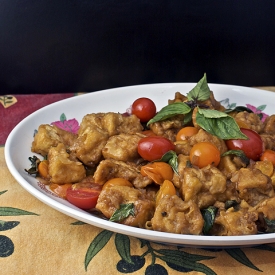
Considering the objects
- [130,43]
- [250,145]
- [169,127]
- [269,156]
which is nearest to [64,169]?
[169,127]

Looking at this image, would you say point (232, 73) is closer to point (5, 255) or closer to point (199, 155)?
point (199, 155)

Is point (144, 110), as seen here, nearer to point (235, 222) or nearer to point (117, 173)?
point (117, 173)

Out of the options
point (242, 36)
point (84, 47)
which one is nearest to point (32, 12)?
point (84, 47)

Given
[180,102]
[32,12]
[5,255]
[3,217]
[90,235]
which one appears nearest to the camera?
[5,255]

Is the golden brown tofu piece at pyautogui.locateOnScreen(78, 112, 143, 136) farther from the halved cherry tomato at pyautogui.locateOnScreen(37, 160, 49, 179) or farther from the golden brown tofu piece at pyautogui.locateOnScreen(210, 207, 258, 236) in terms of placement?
the golden brown tofu piece at pyautogui.locateOnScreen(210, 207, 258, 236)

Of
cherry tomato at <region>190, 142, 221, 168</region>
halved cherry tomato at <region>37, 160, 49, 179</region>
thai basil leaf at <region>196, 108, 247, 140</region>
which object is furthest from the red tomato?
thai basil leaf at <region>196, 108, 247, 140</region>

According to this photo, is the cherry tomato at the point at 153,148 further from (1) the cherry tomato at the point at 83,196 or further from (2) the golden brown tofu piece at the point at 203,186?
(1) the cherry tomato at the point at 83,196

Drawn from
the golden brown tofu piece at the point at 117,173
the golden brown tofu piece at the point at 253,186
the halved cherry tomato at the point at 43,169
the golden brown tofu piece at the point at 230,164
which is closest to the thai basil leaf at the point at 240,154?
the golden brown tofu piece at the point at 230,164
